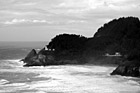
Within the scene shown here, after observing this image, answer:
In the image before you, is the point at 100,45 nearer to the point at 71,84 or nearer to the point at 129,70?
the point at 129,70

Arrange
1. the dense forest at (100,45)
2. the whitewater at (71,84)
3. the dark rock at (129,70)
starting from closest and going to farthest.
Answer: the whitewater at (71,84), the dark rock at (129,70), the dense forest at (100,45)

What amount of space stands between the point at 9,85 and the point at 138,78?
32207mm

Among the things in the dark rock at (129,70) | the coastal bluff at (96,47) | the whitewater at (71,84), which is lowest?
the whitewater at (71,84)

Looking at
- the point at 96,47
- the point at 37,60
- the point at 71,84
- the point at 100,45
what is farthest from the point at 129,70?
the point at 100,45

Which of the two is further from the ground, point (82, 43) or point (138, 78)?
point (82, 43)

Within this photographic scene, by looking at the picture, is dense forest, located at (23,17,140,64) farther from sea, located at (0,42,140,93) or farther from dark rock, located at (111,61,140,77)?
sea, located at (0,42,140,93)

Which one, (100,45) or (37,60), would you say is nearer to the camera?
(37,60)

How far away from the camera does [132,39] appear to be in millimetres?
130500

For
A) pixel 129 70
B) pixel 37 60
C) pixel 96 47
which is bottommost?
pixel 129 70

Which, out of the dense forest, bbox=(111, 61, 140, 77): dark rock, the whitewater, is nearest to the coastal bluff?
the dense forest

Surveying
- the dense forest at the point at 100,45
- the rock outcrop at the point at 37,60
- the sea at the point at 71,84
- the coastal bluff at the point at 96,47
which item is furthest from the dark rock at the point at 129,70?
the rock outcrop at the point at 37,60

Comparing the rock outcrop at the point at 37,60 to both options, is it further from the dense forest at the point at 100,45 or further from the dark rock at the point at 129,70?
the dark rock at the point at 129,70

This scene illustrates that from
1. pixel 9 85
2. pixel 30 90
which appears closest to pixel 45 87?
pixel 30 90

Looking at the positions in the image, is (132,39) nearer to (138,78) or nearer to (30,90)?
(138,78)
